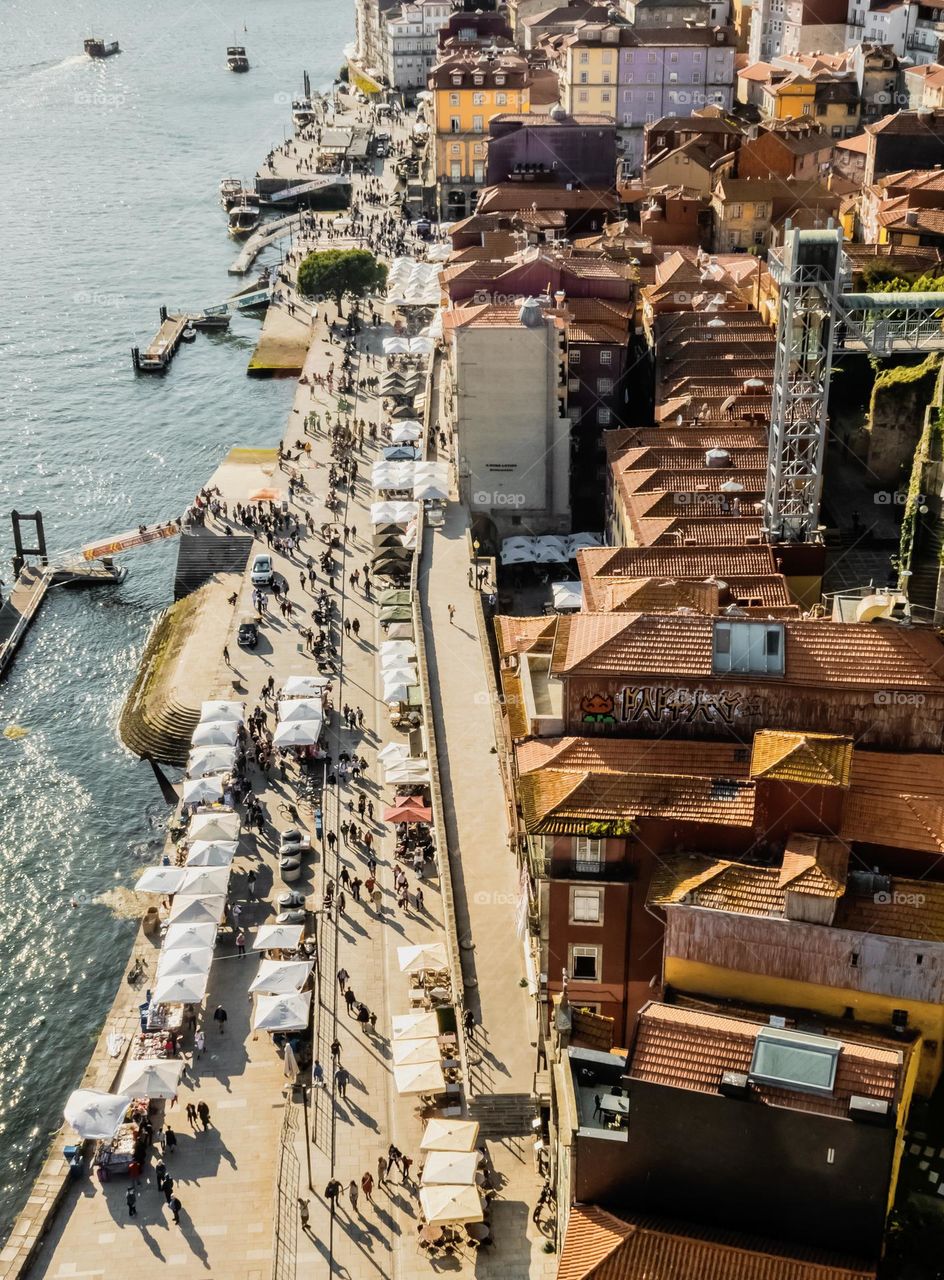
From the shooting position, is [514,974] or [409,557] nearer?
[514,974]

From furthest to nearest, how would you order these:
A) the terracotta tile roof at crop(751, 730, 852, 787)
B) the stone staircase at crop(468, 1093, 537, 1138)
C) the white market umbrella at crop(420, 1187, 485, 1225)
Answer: the stone staircase at crop(468, 1093, 537, 1138) < the white market umbrella at crop(420, 1187, 485, 1225) < the terracotta tile roof at crop(751, 730, 852, 787)

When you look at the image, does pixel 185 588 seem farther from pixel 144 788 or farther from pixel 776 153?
pixel 776 153

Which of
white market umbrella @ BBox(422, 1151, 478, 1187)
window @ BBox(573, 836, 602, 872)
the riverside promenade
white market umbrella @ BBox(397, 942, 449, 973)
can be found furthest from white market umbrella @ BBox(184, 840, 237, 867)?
window @ BBox(573, 836, 602, 872)

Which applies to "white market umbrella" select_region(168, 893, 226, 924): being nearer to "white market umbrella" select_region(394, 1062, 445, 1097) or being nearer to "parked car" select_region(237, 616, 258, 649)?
"white market umbrella" select_region(394, 1062, 445, 1097)

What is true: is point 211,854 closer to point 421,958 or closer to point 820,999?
point 421,958

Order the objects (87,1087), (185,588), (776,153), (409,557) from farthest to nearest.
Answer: (776,153)
(185,588)
(409,557)
(87,1087)

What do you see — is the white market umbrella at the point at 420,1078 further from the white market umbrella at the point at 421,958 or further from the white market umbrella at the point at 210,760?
the white market umbrella at the point at 210,760

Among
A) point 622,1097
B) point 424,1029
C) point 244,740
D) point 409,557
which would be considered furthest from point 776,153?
point 622,1097

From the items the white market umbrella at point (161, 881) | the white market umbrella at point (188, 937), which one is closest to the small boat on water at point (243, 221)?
the white market umbrella at point (161, 881)

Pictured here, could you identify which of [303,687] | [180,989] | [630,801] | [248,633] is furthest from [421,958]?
[248,633]
